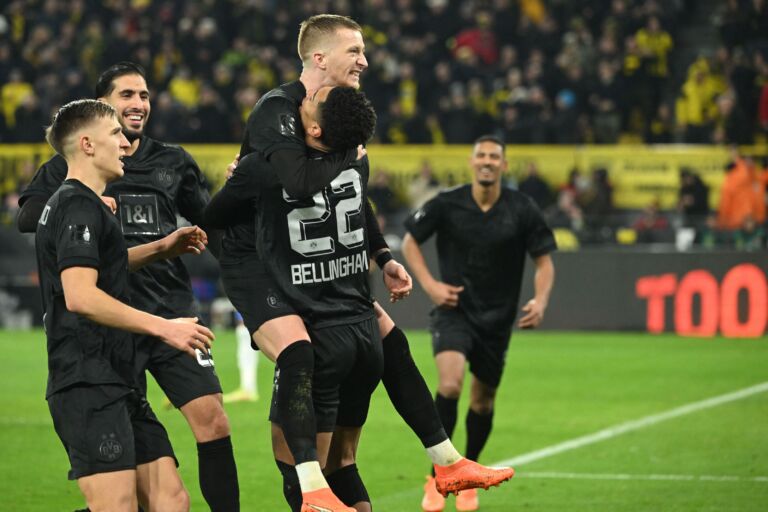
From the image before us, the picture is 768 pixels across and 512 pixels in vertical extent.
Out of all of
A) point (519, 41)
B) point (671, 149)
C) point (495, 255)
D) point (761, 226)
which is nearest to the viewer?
point (495, 255)

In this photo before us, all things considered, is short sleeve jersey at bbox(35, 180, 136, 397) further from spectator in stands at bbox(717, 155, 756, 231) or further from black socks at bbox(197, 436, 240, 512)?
spectator in stands at bbox(717, 155, 756, 231)

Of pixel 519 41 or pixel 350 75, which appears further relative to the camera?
pixel 519 41

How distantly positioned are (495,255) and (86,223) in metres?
4.29

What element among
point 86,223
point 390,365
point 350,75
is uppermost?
point 350,75

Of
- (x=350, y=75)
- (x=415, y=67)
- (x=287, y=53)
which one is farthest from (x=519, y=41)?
(x=350, y=75)

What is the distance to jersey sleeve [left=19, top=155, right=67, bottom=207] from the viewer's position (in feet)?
21.7

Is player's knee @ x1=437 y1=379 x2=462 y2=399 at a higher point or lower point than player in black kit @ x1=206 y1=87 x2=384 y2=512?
lower

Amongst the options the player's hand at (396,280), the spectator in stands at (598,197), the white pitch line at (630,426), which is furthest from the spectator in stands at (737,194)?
the player's hand at (396,280)

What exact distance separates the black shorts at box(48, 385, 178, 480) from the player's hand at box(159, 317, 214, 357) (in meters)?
0.35

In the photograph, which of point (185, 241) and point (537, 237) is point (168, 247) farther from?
point (537, 237)

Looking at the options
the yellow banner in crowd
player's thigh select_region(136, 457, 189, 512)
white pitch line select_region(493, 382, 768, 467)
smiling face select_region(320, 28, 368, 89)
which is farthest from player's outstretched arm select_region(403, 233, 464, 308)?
the yellow banner in crowd

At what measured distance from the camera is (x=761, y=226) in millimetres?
18812

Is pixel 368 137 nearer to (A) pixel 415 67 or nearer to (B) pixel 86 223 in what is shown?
(B) pixel 86 223

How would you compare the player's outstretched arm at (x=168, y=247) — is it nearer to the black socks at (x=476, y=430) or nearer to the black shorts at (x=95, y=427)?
the black shorts at (x=95, y=427)
